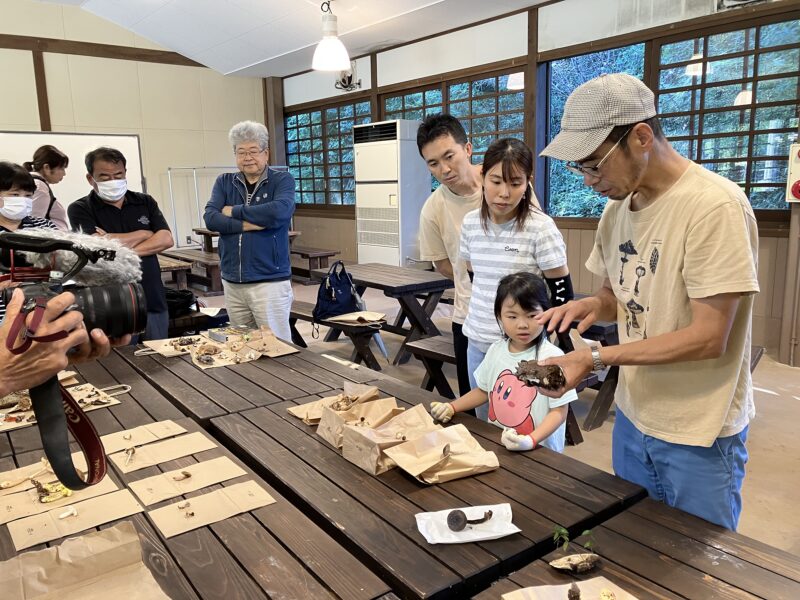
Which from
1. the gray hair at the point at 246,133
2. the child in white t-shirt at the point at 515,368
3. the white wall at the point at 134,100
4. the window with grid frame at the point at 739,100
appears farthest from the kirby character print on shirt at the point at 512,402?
the white wall at the point at 134,100

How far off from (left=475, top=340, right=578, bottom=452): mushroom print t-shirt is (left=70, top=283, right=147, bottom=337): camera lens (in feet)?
3.59

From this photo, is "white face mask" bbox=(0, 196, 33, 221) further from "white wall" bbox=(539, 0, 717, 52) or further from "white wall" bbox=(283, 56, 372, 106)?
"white wall" bbox=(283, 56, 372, 106)

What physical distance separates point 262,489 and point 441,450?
0.43 metres

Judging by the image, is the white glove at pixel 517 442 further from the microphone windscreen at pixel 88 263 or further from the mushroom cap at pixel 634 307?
the microphone windscreen at pixel 88 263

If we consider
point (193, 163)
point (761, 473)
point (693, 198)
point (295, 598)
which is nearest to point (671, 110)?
point (761, 473)

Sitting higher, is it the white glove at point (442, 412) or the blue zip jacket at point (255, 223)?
the blue zip jacket at point (255, 223)

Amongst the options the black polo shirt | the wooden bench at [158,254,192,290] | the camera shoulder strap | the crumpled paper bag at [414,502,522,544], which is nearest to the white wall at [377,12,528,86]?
the wooden bench at [158,254,192,290]

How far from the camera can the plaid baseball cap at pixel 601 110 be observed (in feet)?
3.99

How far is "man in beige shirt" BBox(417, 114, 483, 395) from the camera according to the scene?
2.23m

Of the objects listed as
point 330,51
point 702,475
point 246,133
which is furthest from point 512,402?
Result: point 330,51

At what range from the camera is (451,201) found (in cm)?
238

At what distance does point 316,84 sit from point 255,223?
5.75 meters

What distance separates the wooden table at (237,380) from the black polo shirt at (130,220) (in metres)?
0.59

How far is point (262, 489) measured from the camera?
1380 mm
